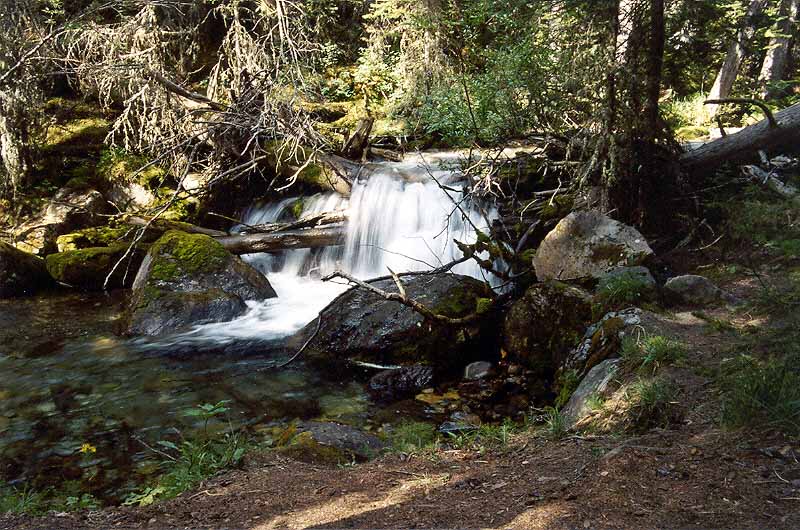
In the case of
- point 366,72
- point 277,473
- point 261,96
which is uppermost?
point 366,72

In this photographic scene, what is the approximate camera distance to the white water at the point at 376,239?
891cm

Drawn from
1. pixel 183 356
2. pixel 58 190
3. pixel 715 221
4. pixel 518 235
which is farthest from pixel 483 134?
pixel 58 190

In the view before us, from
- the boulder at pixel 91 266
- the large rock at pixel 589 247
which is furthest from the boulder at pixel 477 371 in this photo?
the boulder at pixel 91 266

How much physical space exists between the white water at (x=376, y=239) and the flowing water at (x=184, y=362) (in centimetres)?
2

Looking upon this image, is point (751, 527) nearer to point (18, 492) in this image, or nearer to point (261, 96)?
point (18, 492)

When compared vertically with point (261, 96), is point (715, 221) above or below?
below

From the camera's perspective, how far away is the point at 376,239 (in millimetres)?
10031

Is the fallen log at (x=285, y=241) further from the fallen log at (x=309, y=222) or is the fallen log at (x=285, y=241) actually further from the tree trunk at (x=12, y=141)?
the tree trunk at (x=12, y=141)

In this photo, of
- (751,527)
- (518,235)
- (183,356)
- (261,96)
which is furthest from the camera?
(261,96)

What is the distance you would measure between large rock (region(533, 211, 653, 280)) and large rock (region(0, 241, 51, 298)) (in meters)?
8.37

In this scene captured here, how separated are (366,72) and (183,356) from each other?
9550 millimetres

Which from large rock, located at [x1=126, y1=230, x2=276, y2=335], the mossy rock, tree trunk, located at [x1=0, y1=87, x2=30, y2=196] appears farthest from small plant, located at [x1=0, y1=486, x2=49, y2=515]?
tree trunk, located at [x1=0, y1=87, x2=30, y2=196]

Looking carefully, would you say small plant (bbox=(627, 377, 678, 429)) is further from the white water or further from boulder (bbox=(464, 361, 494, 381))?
the white water

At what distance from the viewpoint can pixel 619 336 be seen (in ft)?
16.3
